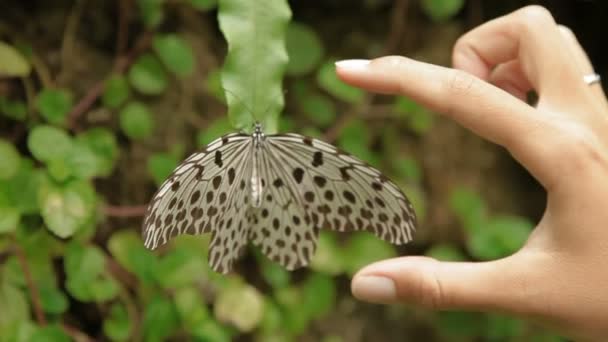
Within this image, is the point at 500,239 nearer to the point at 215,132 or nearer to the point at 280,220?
the point at 215,132

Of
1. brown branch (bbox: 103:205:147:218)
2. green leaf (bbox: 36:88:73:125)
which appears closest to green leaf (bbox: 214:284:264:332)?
brown branch (bbox: 103:205:147:218)

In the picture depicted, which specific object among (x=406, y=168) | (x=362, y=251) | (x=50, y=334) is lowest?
(x=50, y=334)

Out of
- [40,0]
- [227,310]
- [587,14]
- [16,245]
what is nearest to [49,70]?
[40,0]

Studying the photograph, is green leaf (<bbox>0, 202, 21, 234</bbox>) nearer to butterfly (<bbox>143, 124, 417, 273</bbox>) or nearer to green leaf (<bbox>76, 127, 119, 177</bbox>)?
green leaf (<bbox>76, 127, 119, 177</bbox>)

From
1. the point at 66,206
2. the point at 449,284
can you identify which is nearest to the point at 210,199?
the point at 449,284

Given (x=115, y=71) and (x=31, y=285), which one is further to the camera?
(x=115, y=71)

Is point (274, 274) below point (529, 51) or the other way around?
below
